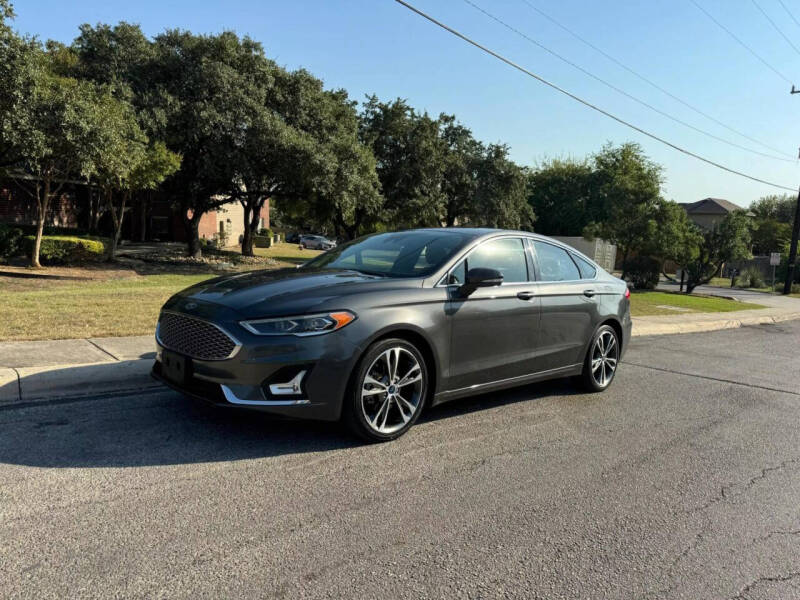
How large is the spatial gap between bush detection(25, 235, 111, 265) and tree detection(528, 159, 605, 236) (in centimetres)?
4093

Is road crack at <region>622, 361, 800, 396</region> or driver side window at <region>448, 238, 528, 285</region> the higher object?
driver side window at <region>448, 238, 528, 285</region>

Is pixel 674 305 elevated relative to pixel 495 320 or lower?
lower

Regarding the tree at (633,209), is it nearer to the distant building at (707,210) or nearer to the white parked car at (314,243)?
the white parked car at (314,243)

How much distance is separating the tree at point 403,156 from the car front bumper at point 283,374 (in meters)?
27.0

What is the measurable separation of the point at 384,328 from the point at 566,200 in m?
53.4

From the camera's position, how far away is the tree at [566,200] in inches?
2084

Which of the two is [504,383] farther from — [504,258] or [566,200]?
[566,200]

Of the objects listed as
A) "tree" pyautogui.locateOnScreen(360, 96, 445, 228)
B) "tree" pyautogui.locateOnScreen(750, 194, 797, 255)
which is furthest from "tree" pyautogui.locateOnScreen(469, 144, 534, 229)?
"tree" pyautogui.locateOnScreen(750, 194, 797, 255)

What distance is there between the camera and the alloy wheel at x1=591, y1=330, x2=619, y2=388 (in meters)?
6.30

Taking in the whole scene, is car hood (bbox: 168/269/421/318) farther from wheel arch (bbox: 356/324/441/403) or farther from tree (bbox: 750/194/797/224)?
tree (bbox: 750/194/797/224)

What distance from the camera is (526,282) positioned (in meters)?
5.49

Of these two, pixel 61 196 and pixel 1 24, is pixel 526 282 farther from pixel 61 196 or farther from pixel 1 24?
pixel 61 196

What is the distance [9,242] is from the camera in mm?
17312

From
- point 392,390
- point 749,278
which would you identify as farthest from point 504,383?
point 749,278
